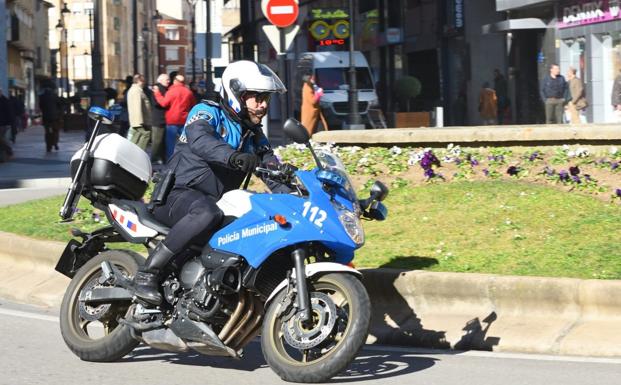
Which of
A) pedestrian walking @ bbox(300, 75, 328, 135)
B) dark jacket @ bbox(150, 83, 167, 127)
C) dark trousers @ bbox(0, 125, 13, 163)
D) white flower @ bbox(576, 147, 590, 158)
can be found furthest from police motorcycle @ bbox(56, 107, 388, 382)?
dark trousers @ bbox(0, 125, 13, 163)

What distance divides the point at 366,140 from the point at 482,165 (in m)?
1.79

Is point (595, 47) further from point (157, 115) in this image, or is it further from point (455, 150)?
point (455, 150)

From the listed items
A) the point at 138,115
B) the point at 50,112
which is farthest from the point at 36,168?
the point at 50,112

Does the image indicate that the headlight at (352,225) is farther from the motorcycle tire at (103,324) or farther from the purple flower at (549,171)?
the purple flower at (549,171)

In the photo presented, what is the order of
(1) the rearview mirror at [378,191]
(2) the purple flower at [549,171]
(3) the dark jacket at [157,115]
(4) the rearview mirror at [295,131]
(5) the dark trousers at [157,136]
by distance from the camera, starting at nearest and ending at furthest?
1. (4) the rearview mirror at [295,131]
2. (1) the rearview mirror at [378,191]
3. (2) the purple flower at [549,171]
4. (3) the dark jacket at [157,115]
5. (5) the dark trousers at [157,136]

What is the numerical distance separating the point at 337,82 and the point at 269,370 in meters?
35.1

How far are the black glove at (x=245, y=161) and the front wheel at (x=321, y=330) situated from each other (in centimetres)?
62

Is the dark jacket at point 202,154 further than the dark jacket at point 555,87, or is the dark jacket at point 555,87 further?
the dark jacket at point 555,87

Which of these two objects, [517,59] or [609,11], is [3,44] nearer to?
A: [517,59]

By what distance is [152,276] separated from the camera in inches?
282

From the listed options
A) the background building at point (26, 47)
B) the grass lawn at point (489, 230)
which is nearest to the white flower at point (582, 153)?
the grass lawn at point (489, 230)

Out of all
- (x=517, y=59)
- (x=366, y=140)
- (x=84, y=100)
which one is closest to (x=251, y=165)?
(x=366, y=140)

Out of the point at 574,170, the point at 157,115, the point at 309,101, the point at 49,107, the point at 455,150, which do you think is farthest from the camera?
the point at 49,107

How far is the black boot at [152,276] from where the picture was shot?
705 centimetres
